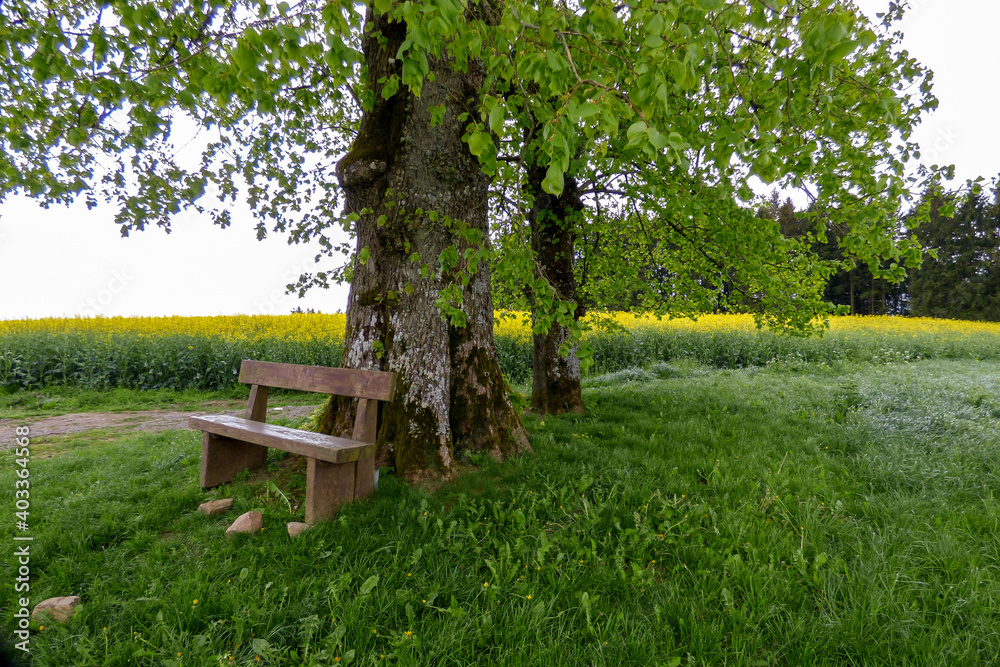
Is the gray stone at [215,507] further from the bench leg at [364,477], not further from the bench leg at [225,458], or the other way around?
the bench leg at [364,477]

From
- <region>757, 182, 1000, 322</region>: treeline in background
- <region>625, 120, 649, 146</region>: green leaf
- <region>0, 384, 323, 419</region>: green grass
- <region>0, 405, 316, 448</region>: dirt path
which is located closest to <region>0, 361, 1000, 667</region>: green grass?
<region>625, 120, 649, 146</region>: green leaf

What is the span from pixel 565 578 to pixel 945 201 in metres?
4.58

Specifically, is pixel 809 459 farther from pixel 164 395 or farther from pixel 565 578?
pixel 164 395

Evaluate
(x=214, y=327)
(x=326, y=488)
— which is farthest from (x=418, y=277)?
(x=214, y=327)

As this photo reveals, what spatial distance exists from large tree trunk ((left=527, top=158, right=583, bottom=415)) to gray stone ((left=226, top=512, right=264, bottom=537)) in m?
4.03

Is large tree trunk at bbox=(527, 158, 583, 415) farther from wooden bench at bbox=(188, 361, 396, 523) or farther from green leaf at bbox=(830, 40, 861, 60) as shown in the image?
green leaf at bbox=(830, 40, 861, 60)

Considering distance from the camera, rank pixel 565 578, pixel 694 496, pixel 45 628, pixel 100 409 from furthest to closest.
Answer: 1. pixel 100 409
2. pixel 694 496
3. pixel 565 578
4. pixel 45 628

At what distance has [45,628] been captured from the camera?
2102mm

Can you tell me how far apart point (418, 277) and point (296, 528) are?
2.04 m

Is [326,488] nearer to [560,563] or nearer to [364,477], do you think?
[364,477]

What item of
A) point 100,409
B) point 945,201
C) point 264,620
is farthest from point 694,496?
point 100,409

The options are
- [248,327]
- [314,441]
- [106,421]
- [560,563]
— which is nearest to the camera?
[560,563]

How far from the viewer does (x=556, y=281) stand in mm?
6121

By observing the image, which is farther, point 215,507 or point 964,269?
point 964,269
